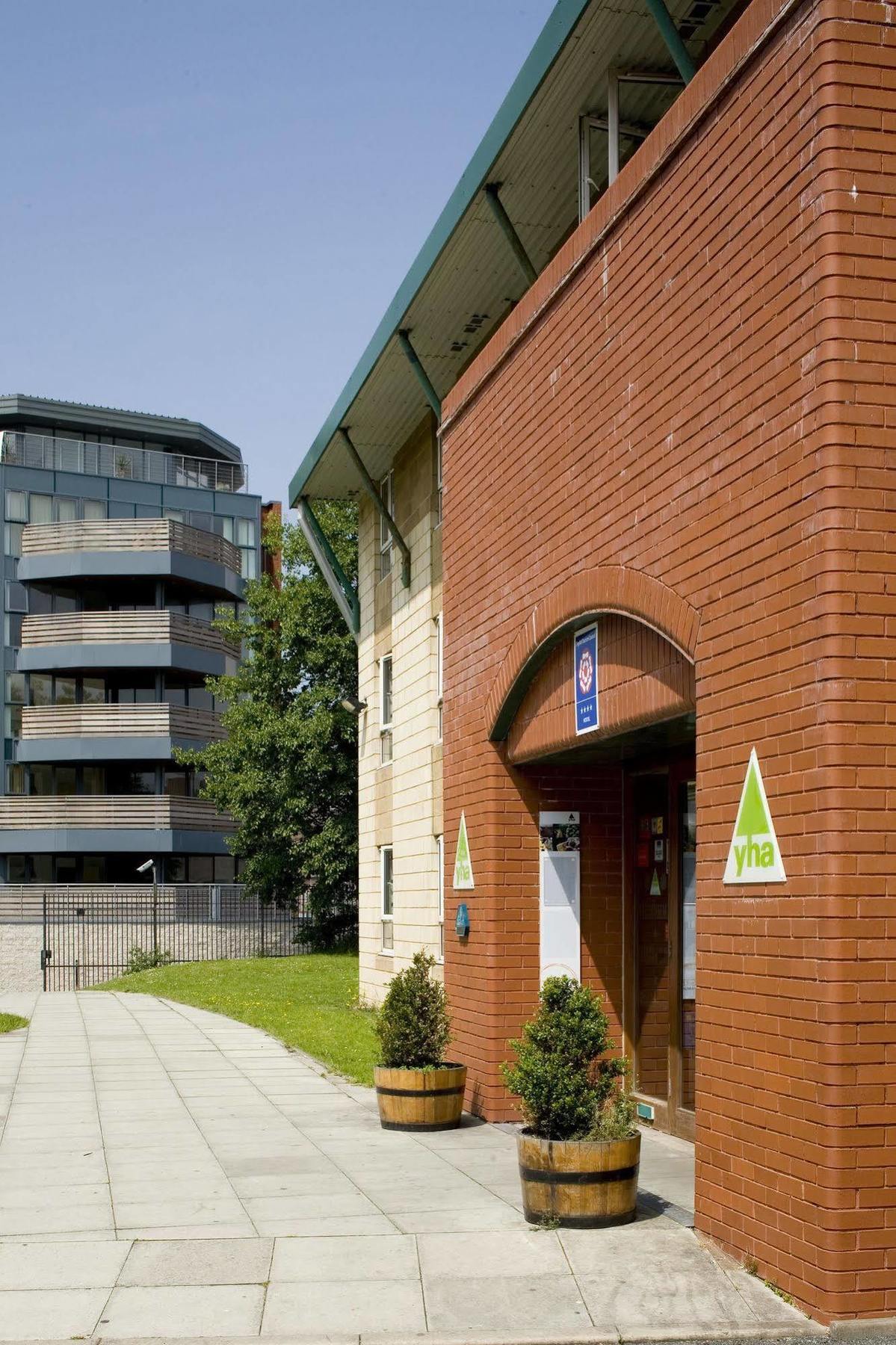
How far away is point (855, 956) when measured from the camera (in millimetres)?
6520

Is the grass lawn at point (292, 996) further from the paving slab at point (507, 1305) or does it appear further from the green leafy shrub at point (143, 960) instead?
the paving slab at point (507, 1305)

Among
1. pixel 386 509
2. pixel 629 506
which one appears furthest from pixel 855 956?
pixel 386 509

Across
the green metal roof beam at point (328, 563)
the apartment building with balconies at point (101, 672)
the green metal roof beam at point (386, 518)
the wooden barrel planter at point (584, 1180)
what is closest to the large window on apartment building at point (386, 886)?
the green metal roof beam at point (328, 563)

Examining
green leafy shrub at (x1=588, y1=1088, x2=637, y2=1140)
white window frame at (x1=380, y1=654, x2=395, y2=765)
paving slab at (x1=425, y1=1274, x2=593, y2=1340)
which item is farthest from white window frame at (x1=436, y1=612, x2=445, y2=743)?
paving slab at (x1=425, y1=1274, x2=593, y2=1340)

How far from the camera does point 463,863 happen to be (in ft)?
43.1

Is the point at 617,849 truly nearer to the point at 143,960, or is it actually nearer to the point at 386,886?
the point at 386,886

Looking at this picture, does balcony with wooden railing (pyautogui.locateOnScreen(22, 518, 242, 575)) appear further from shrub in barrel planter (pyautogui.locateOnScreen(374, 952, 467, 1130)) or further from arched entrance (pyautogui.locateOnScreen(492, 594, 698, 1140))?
shrub in barrel planter (pyautogui.locateOnScreen(374, 952, 467, 1130))

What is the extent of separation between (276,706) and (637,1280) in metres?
35.2

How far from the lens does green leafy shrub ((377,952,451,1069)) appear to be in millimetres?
11930

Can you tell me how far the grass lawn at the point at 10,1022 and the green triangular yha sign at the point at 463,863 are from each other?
10406mm

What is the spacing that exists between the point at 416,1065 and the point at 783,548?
637cm

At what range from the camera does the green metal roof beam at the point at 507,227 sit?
1279cm

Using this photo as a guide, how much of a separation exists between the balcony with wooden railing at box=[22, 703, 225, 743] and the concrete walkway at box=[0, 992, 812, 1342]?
131 ft

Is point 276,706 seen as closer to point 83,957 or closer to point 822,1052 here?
point 83,957
